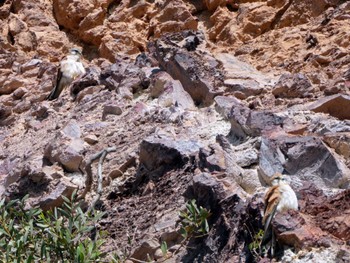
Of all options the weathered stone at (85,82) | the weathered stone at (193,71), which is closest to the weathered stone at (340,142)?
the weathered stone at (193,71)

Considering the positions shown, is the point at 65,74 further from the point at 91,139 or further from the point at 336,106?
the point at 336,106

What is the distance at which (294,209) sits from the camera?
528 centimetres

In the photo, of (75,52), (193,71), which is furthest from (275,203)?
(75,52)

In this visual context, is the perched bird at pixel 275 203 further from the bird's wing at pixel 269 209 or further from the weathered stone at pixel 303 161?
the weathered stone at pixel 303 161

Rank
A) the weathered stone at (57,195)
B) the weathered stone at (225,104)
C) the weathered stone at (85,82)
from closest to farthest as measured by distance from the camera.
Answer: the weathered stone at (57,195) → the weathered stone at (225,104) → the weathered stone at (85,82)

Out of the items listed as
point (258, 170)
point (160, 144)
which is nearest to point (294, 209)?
point (258, 170)

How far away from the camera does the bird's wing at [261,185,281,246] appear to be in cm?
514

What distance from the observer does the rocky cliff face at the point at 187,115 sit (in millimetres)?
5789

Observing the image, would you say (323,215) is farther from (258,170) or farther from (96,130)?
(96,130)

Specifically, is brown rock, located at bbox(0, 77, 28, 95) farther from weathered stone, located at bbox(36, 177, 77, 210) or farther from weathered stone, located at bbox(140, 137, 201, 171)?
weathered stone, located at bbox(140, 137, 201, 171)

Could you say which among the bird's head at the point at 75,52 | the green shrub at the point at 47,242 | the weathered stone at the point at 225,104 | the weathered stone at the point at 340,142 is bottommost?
the bird's head at the point at 75,52

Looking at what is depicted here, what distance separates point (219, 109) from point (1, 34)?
521 cm

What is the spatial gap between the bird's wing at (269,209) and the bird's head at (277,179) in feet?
1.32

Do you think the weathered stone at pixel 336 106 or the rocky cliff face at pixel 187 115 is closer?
the rocky cliff face at pixel 187 115
